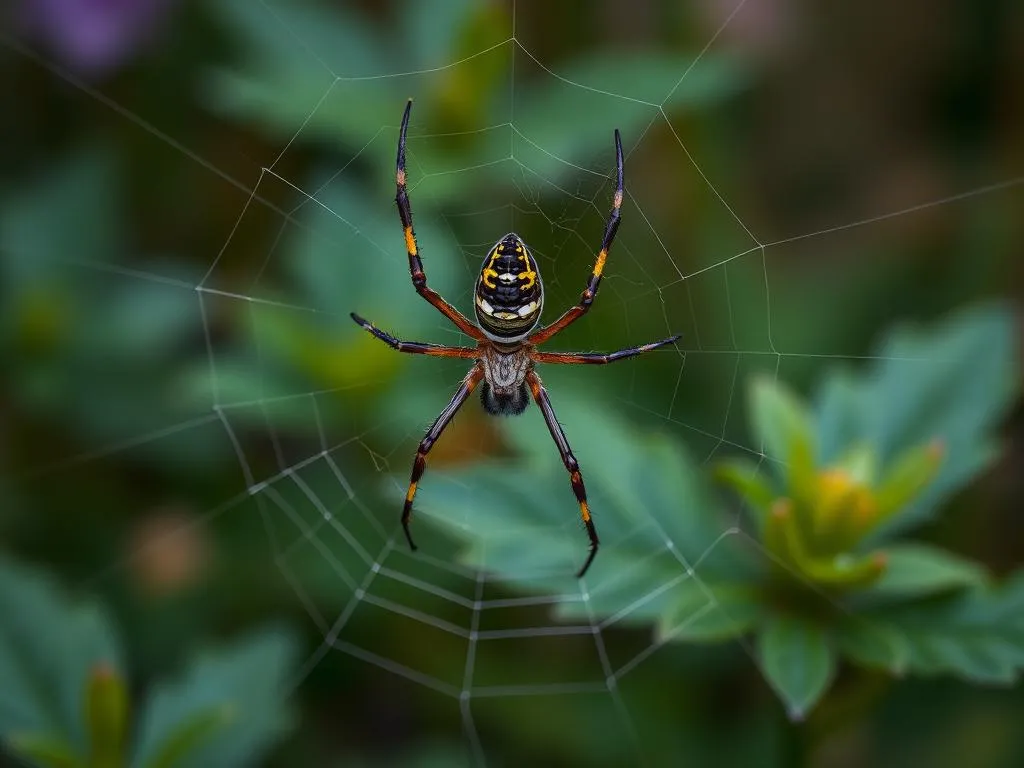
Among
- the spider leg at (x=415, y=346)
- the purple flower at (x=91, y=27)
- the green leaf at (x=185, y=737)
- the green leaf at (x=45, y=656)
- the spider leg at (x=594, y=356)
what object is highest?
the purple flower at (x=91, y=27)

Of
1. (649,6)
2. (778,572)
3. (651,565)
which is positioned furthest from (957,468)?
(649,6)

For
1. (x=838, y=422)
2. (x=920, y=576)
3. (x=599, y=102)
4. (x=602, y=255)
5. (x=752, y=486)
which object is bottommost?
(x=920, y=576)

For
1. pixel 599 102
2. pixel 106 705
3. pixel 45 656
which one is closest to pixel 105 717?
pixel 106 705

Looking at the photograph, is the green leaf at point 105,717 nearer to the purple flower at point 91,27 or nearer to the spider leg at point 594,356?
the spider leg at point 594,356

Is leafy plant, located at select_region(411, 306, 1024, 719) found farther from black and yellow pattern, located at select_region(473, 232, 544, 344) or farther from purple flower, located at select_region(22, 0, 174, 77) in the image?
purple flower, located at select_region(22, 0, 174, 77)

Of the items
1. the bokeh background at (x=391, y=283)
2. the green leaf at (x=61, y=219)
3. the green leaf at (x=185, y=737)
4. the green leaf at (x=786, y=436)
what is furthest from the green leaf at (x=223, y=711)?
the green leaf at (x=61, y=219)

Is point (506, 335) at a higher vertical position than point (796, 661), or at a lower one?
higher

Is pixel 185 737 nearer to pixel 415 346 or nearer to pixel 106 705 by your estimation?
pixel 106 705

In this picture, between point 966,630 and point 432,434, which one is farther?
point 432,434
